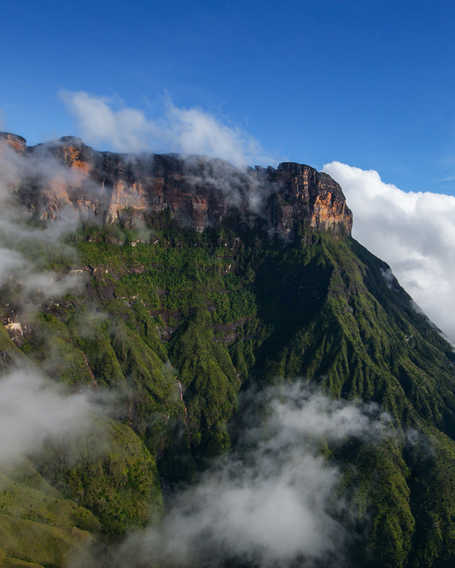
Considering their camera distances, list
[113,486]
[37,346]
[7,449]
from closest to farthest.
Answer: [7,449] < [113,486] < [37,346]

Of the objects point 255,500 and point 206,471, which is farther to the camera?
point 206,471

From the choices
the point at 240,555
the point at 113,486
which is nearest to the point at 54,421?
the point at 113,486

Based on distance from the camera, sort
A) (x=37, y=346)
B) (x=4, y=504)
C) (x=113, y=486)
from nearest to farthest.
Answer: (x=4, y=504), (x=113, y=486), (x=37, y=346)

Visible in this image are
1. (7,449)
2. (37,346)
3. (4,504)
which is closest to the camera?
(4,504)

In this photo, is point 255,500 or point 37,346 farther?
point 37,346

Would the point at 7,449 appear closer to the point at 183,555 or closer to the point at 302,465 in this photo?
the point at 183,555

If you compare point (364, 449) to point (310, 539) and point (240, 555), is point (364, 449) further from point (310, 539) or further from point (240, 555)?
point (240, 555)

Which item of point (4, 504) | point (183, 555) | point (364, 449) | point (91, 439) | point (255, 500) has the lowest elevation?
point (183, 555)

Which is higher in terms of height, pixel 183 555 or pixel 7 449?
pixel 7 449

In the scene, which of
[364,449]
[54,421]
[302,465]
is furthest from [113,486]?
[364,449]
